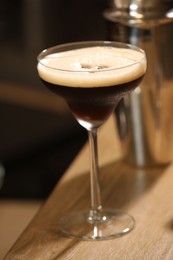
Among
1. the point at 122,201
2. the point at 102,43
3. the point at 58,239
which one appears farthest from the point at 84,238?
the point at 102,43

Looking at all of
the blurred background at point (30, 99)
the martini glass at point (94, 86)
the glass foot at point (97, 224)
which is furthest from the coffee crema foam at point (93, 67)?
the blurred background at point (30, 99)

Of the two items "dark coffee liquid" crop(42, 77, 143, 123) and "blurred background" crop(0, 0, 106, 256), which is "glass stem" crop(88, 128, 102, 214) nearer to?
"dark coffee liquid" crop(42, 77, 143, 123)

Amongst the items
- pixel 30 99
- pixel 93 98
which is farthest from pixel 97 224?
pixel 30 99

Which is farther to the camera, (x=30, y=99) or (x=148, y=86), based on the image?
(x=30, y=99)

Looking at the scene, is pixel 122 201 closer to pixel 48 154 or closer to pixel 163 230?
pixel 163 230

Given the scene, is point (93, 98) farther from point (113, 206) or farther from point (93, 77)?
point (113, 206)

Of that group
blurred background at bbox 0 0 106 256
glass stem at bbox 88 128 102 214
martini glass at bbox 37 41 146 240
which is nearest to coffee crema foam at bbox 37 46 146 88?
martini glass at bbox 37 41 146 240

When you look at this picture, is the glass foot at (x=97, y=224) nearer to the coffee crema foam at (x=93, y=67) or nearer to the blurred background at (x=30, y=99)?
the coffee crema foam at (x=93, y=67)

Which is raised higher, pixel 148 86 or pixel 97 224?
pixel 148 86
